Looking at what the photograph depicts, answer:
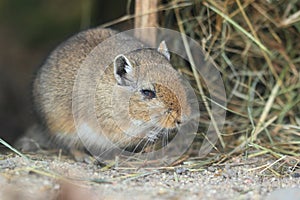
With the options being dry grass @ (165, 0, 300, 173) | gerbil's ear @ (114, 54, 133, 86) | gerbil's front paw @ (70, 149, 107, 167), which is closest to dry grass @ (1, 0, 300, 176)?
dry grass @ (165, 0, 300, 173)

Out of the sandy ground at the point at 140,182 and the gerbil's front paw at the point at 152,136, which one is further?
the gerbil's front paw at the point at 152,136

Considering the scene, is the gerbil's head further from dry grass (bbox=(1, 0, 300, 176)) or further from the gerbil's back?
dry grass (bbox=(1, 0, 300, 176))

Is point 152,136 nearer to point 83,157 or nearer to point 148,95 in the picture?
point 148,95

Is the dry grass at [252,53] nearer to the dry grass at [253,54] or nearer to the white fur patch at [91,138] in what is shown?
the dry grass at [253,54]

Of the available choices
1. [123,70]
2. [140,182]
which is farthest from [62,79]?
[140,182]

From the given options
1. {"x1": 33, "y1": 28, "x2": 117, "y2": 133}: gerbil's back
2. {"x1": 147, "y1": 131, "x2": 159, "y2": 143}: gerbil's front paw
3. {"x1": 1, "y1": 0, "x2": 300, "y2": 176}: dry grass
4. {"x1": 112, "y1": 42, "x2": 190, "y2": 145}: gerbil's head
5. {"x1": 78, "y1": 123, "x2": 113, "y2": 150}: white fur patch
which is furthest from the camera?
{"x1": 1, "y1": 0, "x2": 300, "y2": 176}: dry grass

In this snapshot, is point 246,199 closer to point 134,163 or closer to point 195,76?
point 134,163

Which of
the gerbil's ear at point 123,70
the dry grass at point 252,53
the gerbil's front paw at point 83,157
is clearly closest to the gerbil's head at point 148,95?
the gerbil's ear at point 123,70

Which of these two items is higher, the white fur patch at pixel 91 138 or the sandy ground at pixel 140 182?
the white fur patch at pixel 91 138

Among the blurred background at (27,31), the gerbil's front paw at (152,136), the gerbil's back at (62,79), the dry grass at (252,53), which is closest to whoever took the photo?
the gerbil's front paw at (152,136)

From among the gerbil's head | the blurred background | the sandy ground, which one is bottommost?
the sandy ground
